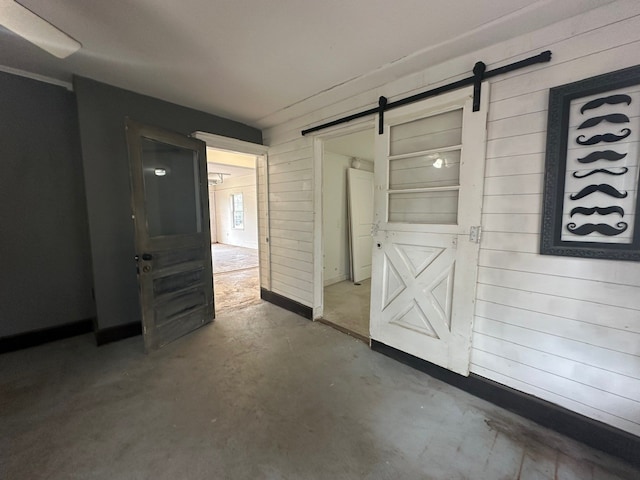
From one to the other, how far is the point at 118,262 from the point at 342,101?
285cm

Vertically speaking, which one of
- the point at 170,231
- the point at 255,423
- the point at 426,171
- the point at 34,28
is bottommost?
the point at 255,423

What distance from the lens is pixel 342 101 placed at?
8.75 ft

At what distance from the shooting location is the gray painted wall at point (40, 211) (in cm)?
236

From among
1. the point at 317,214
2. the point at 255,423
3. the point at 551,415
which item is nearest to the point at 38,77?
the point at 317,214

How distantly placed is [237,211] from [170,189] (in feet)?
24.1

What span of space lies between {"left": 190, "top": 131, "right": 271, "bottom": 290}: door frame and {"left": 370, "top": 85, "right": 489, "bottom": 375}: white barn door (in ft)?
5.97

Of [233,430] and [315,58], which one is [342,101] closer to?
[315,58]

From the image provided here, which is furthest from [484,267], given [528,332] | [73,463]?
[73,463]

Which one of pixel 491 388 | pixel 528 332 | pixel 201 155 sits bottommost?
pixel 491 388

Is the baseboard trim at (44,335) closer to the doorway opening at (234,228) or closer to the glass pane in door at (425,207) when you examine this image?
the doorway opening at (234,228)

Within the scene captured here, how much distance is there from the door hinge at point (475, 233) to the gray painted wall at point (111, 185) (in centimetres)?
318

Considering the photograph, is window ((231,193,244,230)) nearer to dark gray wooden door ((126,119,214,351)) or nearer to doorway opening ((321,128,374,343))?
doorway opening ((321,128,374,343))

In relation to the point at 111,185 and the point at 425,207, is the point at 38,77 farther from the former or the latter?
the point at 425,207

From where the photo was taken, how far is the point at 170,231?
2.72 metres
